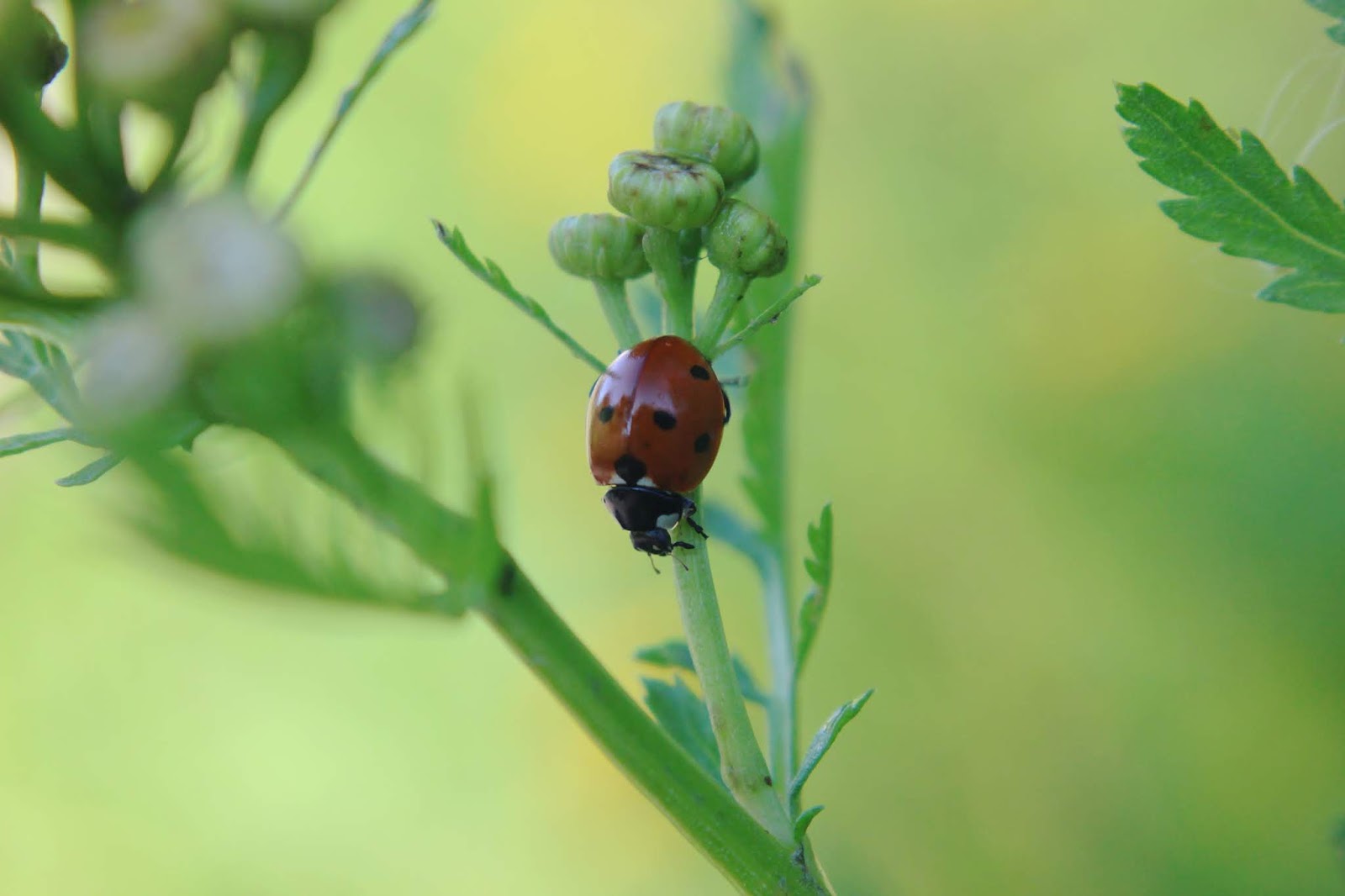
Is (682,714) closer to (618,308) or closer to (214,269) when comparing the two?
(618,308)

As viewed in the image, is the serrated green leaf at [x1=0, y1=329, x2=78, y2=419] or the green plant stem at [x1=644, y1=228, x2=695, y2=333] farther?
the green plant stem at [x1=644, y1=228, x2=695, y2=333]

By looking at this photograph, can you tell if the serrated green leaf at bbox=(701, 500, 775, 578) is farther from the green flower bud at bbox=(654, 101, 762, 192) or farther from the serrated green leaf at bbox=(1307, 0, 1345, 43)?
the serrated green leaf at bbox=(1307, 0, 1345, 43)

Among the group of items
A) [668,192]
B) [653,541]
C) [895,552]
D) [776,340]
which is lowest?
[895,552]

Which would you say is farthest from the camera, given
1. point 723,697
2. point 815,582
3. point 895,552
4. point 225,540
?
point 895,552

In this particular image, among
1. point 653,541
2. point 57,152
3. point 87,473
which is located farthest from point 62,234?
point 653,541

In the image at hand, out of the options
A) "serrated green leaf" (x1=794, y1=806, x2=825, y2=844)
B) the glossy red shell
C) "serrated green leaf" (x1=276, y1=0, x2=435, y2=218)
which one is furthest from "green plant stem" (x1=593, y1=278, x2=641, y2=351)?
"serrated green leaf" (x1=794, y1=806, x2=825, y2=844)

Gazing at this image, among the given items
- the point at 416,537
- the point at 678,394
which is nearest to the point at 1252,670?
the point at 678,394

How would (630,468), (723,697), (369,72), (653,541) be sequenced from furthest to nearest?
(653,541)
(630,468)
(723,697)
(369,72)
